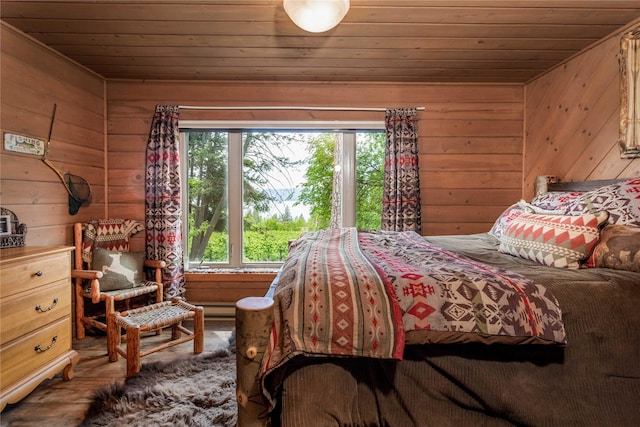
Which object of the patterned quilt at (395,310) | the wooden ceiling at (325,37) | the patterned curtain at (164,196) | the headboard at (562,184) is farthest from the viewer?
the patterned curtain at (164,196)

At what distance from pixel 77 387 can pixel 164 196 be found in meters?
1.55

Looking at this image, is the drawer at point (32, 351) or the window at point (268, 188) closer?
the drawer at point (32, 351)

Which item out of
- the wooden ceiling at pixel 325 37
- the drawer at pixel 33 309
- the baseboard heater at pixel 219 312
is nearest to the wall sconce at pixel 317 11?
the wooden ceiling at pixel 325 37

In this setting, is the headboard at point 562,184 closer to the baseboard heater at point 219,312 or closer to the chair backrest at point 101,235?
the baseboard heater at point 219,312

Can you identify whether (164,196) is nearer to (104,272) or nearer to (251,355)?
(104,272)

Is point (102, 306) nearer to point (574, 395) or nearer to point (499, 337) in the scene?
point (499, 337)

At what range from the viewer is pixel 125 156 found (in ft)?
9.76

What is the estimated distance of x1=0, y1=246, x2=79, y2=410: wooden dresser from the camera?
150cm

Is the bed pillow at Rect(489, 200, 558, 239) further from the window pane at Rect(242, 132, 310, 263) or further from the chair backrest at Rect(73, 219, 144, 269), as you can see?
the chair backrest at Rect(73, 219, 144, 269)

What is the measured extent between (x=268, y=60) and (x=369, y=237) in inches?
65.0

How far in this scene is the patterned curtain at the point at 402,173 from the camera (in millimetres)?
2918

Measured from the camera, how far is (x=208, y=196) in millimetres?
3170

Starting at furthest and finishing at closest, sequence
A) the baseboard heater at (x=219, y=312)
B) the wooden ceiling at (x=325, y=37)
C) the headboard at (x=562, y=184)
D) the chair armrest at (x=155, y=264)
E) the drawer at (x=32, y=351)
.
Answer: the baseboard heater at (x=219, y=312), the chair armrest at (x=155, y=264), the headboard at (x=562, y=184), the wooden ceiling at (x=325, y=37), the drawer at (x=32, y=351)

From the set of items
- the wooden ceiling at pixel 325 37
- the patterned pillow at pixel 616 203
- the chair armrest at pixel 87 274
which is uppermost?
the wooden ceiling at pixel 325 37
